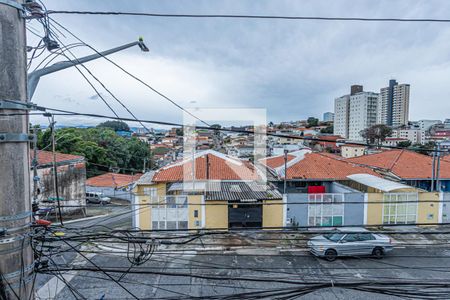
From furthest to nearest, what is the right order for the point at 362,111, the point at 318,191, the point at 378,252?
the point at 362,111 < the point at 318,191 < the point at 378,252

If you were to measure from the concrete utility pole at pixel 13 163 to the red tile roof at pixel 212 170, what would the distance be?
12.0 metres

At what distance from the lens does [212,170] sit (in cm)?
1628

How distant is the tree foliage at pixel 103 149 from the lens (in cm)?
2485

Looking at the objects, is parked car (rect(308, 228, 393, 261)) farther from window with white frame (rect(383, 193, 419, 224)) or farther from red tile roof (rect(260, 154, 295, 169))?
red tile roof (rect(260, 154, 295, 169))

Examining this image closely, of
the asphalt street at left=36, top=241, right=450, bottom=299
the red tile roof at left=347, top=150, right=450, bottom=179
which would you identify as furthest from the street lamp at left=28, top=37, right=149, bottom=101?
the red tile roof at left=347, top=150, right=450, bottom=179

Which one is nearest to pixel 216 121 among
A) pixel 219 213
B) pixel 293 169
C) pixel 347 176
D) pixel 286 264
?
pixel 219 213

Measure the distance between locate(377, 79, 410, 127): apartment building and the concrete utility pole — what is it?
86817mm

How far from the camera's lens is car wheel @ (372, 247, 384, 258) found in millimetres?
10508

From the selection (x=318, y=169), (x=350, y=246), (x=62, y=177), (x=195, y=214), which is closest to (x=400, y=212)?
(x=318, y=169)

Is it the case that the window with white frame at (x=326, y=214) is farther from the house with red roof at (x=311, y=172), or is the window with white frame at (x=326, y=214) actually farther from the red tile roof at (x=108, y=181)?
the red tile roof at (x=108, y=181)

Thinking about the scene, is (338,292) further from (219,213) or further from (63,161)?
(63,161)

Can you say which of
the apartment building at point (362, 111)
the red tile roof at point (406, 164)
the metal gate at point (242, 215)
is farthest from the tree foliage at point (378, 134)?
the metal gate at point (242, 215)

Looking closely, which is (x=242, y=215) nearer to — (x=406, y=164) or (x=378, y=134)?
(x=406, y=164)

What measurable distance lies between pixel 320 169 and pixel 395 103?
7608 cm
